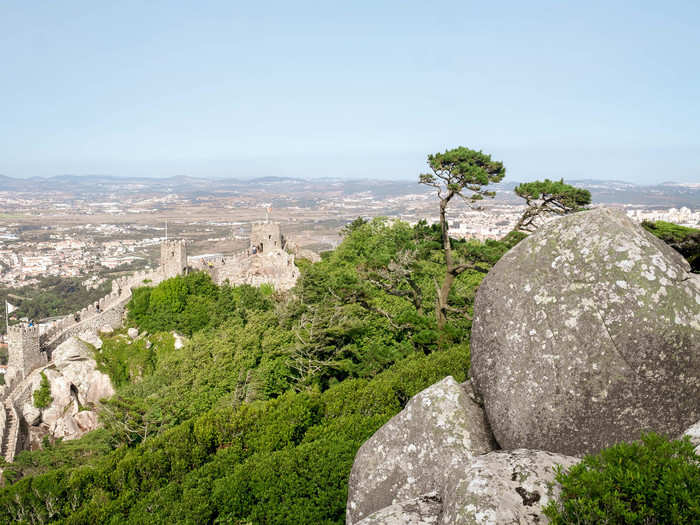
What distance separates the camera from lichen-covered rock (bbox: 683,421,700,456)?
361 cm

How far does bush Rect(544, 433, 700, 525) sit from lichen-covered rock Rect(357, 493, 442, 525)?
1.07 metres

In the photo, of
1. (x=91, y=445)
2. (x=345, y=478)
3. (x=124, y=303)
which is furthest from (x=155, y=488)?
(x=124, y=303)

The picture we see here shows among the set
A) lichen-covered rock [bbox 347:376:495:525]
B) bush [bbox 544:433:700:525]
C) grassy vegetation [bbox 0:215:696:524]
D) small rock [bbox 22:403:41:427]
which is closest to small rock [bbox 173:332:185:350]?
grassy vegetation [bbox 0:215:696:524]

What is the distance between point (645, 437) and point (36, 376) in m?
30.6

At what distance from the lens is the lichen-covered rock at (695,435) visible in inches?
142

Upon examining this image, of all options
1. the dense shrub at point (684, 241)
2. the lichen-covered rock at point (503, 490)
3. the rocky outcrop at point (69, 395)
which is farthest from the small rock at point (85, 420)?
the dense shrub at point (684, 241)

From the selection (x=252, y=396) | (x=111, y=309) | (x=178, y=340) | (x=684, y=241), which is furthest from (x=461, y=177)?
(x=111, y=309)

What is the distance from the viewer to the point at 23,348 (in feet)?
87.4

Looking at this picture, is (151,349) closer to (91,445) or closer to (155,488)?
(91,445)

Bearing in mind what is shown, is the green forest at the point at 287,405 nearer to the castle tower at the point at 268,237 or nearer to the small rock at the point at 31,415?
the small rock at the point at 31,415

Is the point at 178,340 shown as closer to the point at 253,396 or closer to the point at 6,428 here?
the point at 6,428

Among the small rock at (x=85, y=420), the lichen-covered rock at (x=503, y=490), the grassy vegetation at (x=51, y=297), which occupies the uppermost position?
the lichen-covered rock at (x=503, y=490)

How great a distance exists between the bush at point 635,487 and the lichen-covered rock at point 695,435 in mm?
171

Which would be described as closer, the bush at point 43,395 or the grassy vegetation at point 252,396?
the grassy vegetation at point 252,396
